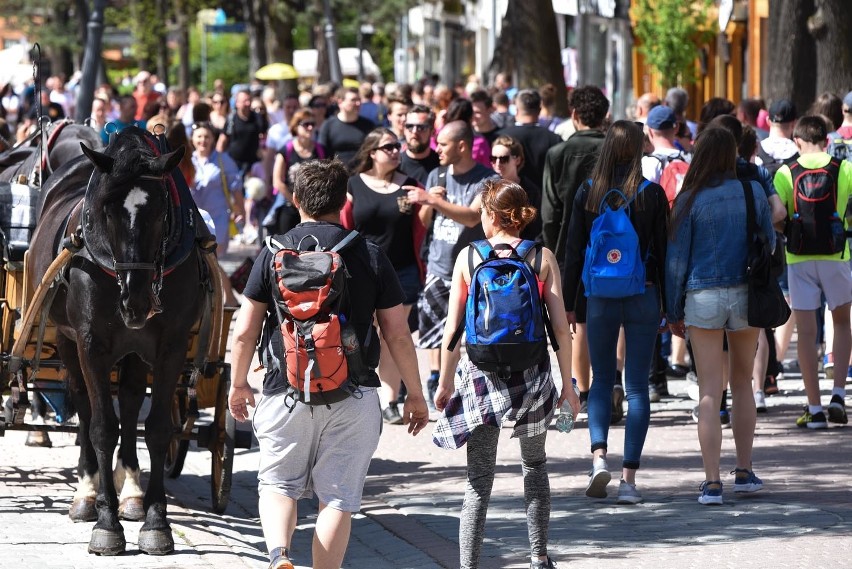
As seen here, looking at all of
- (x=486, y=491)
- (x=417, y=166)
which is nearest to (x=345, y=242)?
(x=486, y=491)

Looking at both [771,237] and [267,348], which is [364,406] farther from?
[771,237]

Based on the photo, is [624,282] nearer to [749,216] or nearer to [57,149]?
[749,216]

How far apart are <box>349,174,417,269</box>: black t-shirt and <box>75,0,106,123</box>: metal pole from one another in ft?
14.3

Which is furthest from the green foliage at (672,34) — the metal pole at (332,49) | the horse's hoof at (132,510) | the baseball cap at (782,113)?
the horse's hoof at (132,510)

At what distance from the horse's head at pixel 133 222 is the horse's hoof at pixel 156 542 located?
1029mm

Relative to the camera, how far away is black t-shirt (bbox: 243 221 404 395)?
20.0 feet

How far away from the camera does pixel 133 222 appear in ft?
23.2

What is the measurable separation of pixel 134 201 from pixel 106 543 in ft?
5.18

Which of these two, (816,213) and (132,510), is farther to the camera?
(816,213)

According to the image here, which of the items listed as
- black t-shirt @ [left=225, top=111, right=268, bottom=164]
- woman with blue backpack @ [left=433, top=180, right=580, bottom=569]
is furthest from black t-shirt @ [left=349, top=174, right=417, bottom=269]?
black t-shirt @ [left=225, top=111, right=268, bottom=164]

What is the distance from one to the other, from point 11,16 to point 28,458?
66.4 metres

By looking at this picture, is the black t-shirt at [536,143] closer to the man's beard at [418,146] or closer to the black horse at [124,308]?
the man's beard at [418,146]

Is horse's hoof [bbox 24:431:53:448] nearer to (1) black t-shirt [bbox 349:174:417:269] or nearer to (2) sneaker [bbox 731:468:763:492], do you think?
(1) black t-shirt [bbox 349:174:417:269]

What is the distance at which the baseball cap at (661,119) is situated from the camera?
10.1 meters
